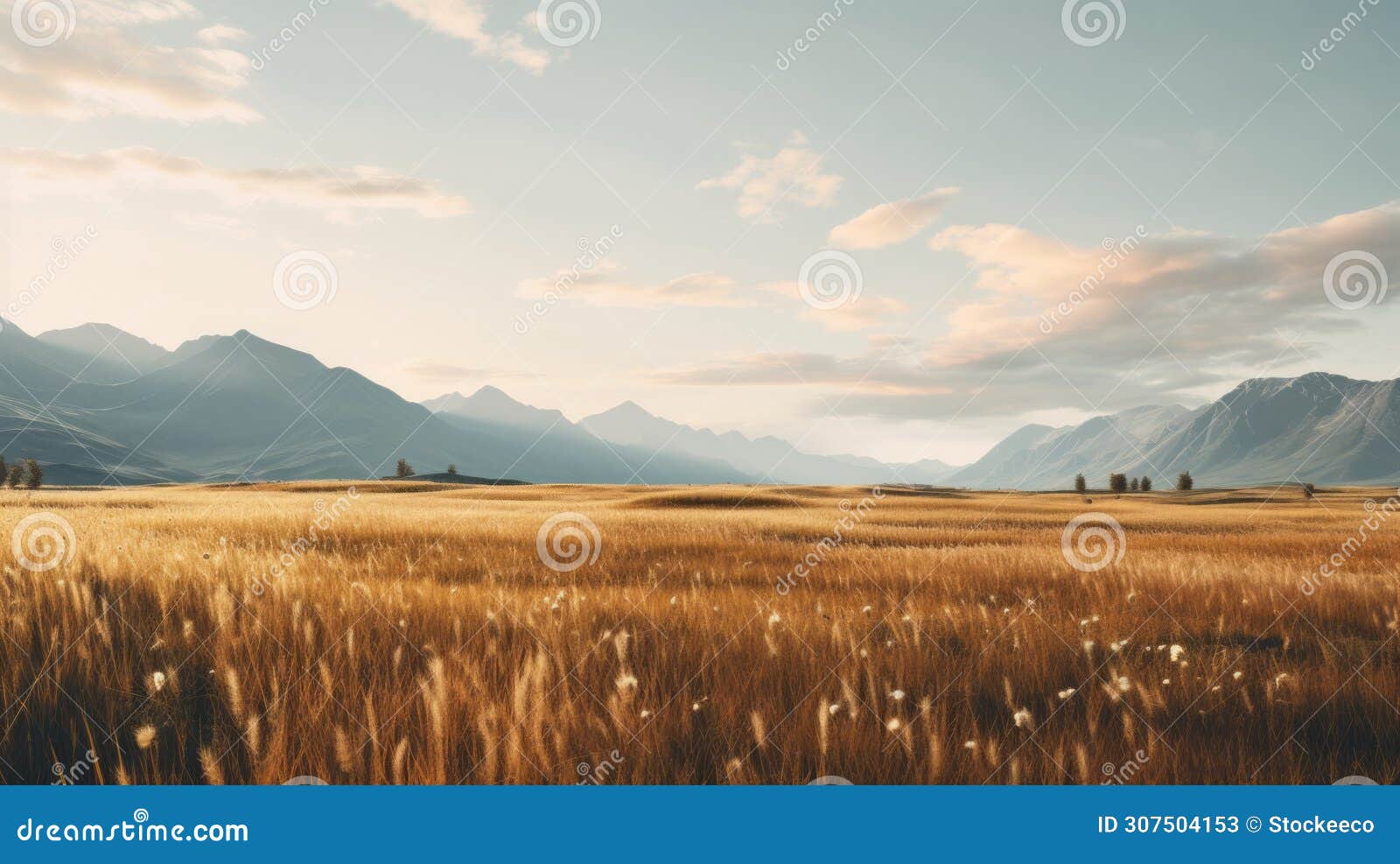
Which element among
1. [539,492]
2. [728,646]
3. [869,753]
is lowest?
[869,753]

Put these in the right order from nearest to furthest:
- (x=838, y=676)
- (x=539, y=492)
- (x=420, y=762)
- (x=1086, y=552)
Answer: (x=420, y=762)
(x=838, y=676)
(x=1086, y=552)
(x=539, y=492)

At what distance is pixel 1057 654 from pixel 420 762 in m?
3.84

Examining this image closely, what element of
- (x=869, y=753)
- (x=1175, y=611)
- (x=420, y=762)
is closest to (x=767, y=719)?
(x=869, y=753)

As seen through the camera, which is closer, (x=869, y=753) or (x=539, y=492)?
(x=869, y=753)

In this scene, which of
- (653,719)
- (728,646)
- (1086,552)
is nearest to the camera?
(653,719)

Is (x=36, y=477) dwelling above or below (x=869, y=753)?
above

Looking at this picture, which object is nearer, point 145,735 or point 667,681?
point 145,735

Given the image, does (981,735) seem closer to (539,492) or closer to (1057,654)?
(1057,654)

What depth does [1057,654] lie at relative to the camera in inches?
175

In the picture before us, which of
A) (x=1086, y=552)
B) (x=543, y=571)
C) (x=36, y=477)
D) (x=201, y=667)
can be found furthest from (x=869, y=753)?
(x=36, y=477)

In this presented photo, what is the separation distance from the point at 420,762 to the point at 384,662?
4.03ft

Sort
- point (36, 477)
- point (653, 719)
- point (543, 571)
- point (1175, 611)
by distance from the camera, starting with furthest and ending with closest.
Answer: point (36, 477) → point (543, 571) → point (1175, 611) → point (653, 719)

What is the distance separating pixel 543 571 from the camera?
862cm

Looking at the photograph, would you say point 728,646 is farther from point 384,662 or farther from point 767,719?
point 384,662
